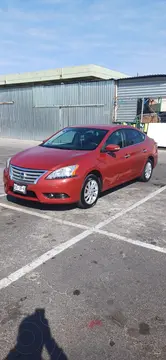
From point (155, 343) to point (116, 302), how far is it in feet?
1.77

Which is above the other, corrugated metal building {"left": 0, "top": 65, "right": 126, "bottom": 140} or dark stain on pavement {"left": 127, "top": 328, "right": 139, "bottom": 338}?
corrugated metal building {"left": 0, "top": 65, "right": 126, "bottom": 140}

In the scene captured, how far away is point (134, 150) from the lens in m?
6.50

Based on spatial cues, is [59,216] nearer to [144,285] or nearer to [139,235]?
[139,235]

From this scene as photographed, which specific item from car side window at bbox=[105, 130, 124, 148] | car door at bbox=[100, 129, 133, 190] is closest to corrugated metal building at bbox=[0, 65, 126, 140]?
car side window at bbox=[105, 130, 124, 148]

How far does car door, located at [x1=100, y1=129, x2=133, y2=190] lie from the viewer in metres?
5.52

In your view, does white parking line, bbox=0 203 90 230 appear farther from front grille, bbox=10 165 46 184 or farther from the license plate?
front grille, bbox=10 165 46 184

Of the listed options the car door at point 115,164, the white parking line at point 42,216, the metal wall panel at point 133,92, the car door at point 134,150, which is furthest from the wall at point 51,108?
the white parking line at point 42,216

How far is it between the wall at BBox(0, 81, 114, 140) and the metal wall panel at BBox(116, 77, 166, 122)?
1.86 feet

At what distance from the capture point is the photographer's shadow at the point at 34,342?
210cm

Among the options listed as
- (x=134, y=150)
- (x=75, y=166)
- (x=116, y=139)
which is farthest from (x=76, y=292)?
(x=134, y=150)

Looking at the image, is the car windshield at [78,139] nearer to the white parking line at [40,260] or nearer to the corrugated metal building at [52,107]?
the white parking line at [40,260]

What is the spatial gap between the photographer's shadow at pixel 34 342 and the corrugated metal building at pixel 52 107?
15.8m

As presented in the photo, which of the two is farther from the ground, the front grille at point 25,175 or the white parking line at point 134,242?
the front grille at point 25,175

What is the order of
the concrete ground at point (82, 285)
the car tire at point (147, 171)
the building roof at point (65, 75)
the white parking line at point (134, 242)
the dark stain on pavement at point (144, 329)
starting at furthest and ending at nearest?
1. the building roof at point (65, 75)
2. the car tire at point (147, 171)
3. the white parking line at point (134, 242)
4. the dark stain on pavement at point (144, 329)
5. the concrete ground at point (82, 285)
